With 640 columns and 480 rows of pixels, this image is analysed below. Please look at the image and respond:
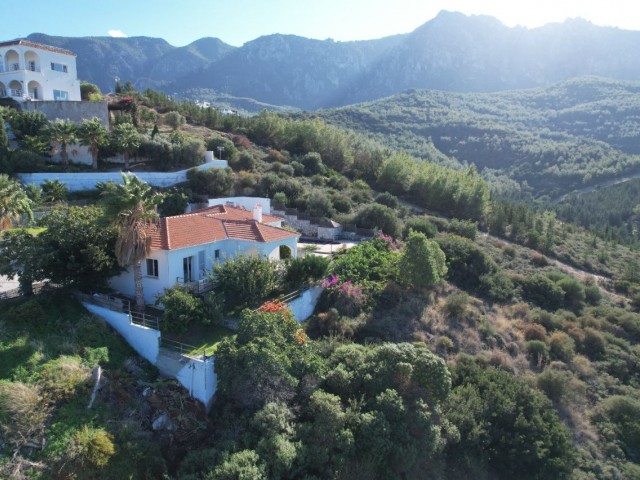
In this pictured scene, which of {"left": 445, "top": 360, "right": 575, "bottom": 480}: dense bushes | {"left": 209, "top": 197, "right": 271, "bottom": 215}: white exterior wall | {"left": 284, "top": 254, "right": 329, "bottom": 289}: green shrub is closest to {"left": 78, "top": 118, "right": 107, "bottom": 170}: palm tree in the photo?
{"left": 209, "top": 197, "right": 271, "bottom": 215}: white exterior wall

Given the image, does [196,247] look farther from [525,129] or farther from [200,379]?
[525,129]

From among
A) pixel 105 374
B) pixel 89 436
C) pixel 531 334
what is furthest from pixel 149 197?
pixel 531 334

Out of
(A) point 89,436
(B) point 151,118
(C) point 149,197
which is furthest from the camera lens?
(B) point 151,118

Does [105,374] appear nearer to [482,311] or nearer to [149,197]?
[149,197]

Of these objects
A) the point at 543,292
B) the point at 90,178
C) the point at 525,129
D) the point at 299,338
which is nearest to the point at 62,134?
the point at 90,178

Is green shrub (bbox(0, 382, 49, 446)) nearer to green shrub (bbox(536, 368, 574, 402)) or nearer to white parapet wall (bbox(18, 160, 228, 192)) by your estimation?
white parapet wall (bbox(18, 160, 228, 192))

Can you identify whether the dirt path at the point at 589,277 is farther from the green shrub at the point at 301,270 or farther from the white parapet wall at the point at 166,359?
the white parapet wall at the point at 166,359

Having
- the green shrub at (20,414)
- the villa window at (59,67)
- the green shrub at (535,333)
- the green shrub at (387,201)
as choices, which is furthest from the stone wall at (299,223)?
the villa window at (59,67)
